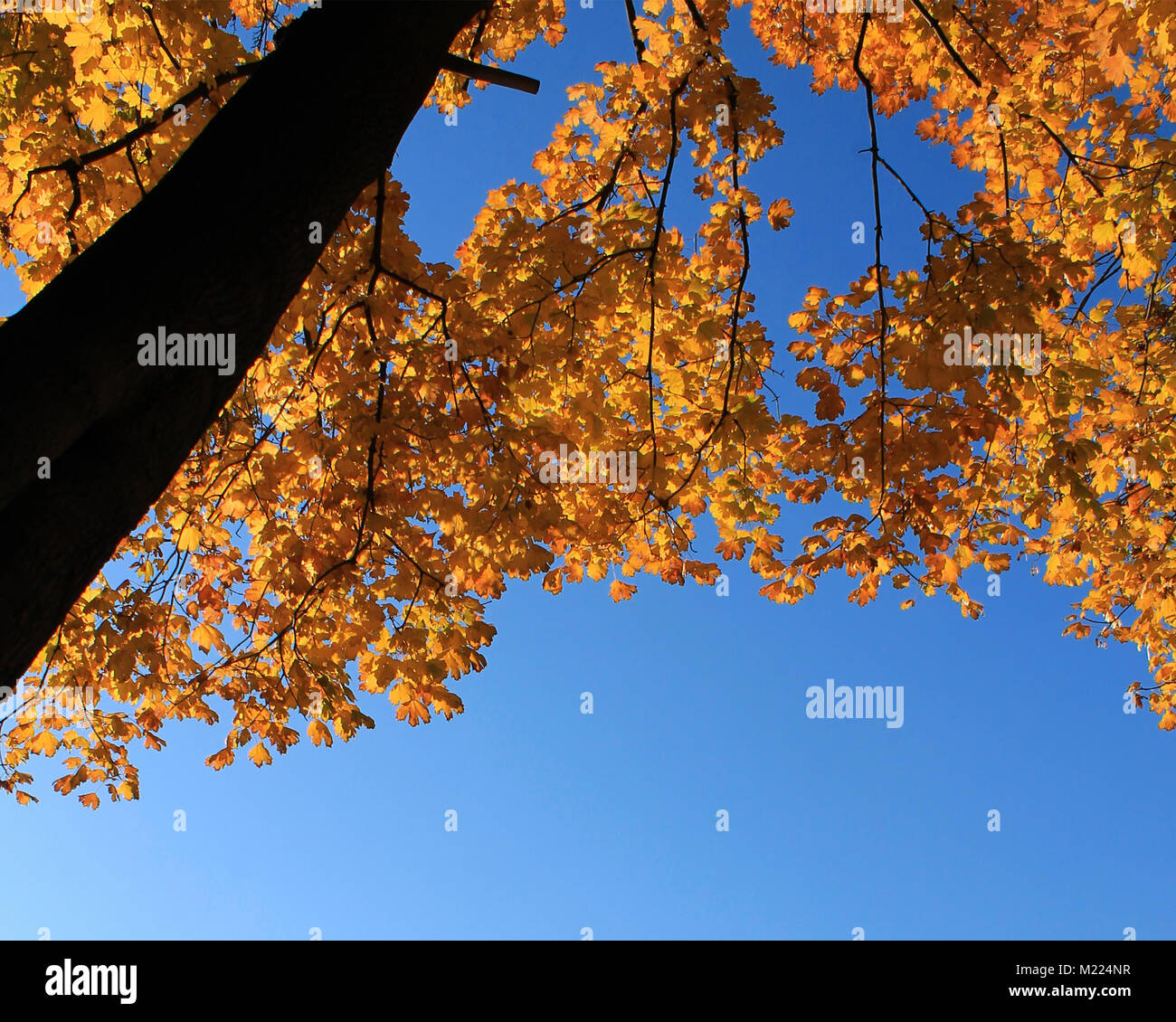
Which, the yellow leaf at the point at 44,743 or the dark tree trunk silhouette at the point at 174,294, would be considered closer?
the dark tree trunk silhouette at the point at 174,294

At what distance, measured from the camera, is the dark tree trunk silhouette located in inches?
85.0

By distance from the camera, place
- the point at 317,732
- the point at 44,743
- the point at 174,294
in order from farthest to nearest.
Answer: the point at 44,743 < the point at 317,732 < the point at 174,294

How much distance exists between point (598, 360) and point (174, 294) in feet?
12.8

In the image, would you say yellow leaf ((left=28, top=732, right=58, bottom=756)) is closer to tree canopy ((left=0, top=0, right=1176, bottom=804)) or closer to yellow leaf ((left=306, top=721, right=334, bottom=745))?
tree canopy ((left=0, top=0, right=1176, bottom=804))

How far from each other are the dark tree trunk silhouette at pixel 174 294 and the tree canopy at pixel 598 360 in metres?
1.41

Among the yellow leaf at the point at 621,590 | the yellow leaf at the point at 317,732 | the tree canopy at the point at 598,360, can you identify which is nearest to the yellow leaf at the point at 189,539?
the tree canopy at the point at 598,360

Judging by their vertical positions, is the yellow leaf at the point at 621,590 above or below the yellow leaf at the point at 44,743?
above

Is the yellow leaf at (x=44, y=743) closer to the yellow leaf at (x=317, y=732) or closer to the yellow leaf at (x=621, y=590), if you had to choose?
the yellow leaf at (x=317, y=732)

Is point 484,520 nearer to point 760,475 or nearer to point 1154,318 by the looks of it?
point 760,475

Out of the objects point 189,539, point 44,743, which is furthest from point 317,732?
point 44,743

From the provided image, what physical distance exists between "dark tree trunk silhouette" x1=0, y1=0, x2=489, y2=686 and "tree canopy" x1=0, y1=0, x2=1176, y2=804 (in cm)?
141

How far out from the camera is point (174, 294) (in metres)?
2.27

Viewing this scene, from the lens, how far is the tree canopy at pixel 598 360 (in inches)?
179

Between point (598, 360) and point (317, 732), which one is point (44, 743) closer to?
point (317, 732)
